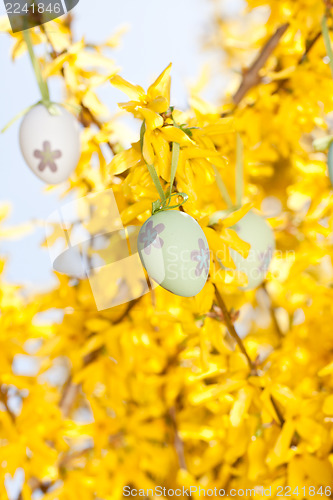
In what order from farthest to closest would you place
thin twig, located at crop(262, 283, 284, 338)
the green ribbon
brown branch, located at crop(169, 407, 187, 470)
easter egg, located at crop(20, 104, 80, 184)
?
thin twig, located at crop(262, 283, 284, 338) → brown branch, located at crop(169, 407, 187, 470) → easter egg, located at crop(20, 104, 80, 184) → the green ribbon

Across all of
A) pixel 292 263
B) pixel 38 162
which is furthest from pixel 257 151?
pixel 38 162

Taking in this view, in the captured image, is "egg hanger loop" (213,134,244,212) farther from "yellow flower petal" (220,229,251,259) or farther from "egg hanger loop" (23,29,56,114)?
"egg hanger loop" (23,29,56,114)

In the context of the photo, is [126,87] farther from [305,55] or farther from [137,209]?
[305,55]

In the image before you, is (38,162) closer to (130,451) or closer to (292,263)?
(292,263)

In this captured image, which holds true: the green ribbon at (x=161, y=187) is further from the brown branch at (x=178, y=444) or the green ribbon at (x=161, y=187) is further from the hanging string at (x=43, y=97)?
the brown branch at (x=178, y=444)

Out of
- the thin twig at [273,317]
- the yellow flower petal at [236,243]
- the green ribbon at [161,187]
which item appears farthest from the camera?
the thin twig at [273,317]
